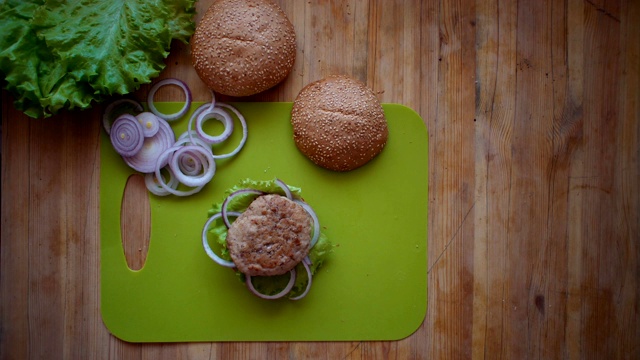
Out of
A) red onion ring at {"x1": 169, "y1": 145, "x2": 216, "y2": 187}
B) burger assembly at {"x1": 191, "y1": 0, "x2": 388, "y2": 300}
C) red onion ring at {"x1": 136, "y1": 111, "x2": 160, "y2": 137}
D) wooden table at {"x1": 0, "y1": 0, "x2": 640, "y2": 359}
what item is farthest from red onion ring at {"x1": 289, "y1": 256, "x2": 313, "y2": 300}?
red onion ring at {"x1": 136, "y1": 111, "x2": 160, "y2": 137}

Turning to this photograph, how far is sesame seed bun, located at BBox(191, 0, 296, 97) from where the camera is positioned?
2227 millimetres

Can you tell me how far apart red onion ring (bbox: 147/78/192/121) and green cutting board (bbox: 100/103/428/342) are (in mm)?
36

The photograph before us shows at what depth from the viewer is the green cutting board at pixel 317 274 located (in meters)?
2.37

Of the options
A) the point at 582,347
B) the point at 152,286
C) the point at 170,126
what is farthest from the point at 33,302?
the point at 582,347

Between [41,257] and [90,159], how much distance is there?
1.66 ft

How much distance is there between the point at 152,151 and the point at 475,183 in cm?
152

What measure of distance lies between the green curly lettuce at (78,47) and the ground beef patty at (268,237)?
2.45 ft

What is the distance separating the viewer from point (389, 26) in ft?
7.95

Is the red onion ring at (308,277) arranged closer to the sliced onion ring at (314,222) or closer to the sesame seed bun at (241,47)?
the sliced onion ring at (314,222)

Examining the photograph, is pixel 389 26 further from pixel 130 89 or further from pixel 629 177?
pixel 629 177

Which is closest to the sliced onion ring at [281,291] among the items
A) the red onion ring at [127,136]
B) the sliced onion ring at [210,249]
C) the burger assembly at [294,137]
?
the burger assembly at [294,137]

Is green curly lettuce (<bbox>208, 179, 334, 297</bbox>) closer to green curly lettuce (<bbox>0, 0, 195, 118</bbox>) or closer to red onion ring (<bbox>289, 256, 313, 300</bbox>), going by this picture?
red onion ring (<bbox>289, 256, 313, 300</bbox>)

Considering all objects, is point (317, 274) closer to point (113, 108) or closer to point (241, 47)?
point (241, 47)

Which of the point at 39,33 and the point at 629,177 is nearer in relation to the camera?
the point at 39,33
